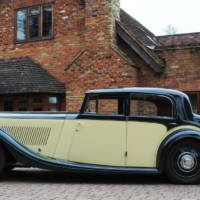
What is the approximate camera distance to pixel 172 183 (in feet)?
19.6

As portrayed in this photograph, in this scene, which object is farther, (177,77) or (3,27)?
(3,27)

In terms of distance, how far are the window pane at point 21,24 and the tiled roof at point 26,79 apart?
97 cm

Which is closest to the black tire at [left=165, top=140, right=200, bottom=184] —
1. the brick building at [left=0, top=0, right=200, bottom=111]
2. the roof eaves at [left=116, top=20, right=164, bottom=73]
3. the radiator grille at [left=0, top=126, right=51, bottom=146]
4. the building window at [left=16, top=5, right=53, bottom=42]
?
the radiator grille at [left=0, top=126, right=51, bottom=146]

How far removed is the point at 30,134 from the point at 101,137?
4.00ft

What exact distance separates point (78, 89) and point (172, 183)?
21.6 ft

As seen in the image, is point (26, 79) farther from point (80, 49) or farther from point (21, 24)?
point (21, 24)

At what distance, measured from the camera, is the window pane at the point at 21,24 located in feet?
46.0

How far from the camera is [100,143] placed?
5992 millimetres

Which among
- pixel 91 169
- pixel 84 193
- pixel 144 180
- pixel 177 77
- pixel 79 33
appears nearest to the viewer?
pixel 84 193

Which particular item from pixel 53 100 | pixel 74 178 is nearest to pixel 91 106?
pixel 74 178

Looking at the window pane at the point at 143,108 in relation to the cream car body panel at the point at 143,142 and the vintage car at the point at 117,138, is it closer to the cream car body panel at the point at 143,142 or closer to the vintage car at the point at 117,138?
the vintage car at the point at 117,138

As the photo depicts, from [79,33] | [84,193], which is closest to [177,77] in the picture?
[79,33]

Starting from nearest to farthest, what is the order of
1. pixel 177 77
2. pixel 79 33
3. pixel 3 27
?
pixel 177 77 → pixel 79 33 → pixel 3 27

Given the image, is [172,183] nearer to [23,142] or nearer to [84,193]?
[84,193]
